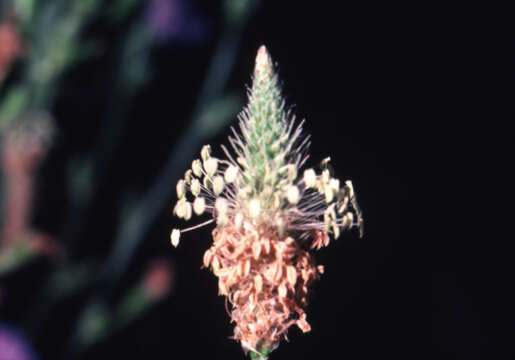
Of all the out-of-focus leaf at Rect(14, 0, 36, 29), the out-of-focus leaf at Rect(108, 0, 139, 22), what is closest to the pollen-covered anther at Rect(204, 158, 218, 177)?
the out-of-focus leaf at Rect(14, 0, 36, 29)

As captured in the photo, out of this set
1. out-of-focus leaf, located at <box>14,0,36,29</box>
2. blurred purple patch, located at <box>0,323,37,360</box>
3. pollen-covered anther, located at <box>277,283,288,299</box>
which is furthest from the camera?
out-of-focus leaf, located at <box>14,0,36,29</box>

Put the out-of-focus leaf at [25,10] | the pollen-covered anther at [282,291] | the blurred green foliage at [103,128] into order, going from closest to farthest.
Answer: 1. the pollen-covered anther at [282,291]
2. the out-of-focus leaf at [25,10]
3. the blurred green foliage at [103,128]

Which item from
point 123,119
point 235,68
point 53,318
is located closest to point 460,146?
point 235,68

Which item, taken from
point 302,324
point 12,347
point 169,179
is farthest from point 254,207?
point 169,179

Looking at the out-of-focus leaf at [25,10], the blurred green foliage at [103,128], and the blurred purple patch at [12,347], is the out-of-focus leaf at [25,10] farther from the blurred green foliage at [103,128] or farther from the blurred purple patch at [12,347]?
the blurred purple patch at [12,347]

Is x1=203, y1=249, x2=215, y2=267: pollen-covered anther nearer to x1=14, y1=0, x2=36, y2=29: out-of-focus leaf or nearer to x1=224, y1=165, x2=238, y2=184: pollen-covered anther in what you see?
x1=224, y1=165, x2=238, y2=184: pollen-covered anther

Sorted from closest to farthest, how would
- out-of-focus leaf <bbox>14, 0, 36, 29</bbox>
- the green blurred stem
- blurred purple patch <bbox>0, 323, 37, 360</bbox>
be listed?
blurred purple patch <bbox>0, 323, 37, 360</bbox>, out-of-focus leaf <bbox>14, 0, 36, 29</bbox>, the green blurred stem

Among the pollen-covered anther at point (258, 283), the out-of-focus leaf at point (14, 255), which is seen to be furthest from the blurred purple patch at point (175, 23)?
the pollen-covered anther at point (258, 283)

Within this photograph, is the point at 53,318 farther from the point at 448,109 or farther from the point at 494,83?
the point at 494,83
